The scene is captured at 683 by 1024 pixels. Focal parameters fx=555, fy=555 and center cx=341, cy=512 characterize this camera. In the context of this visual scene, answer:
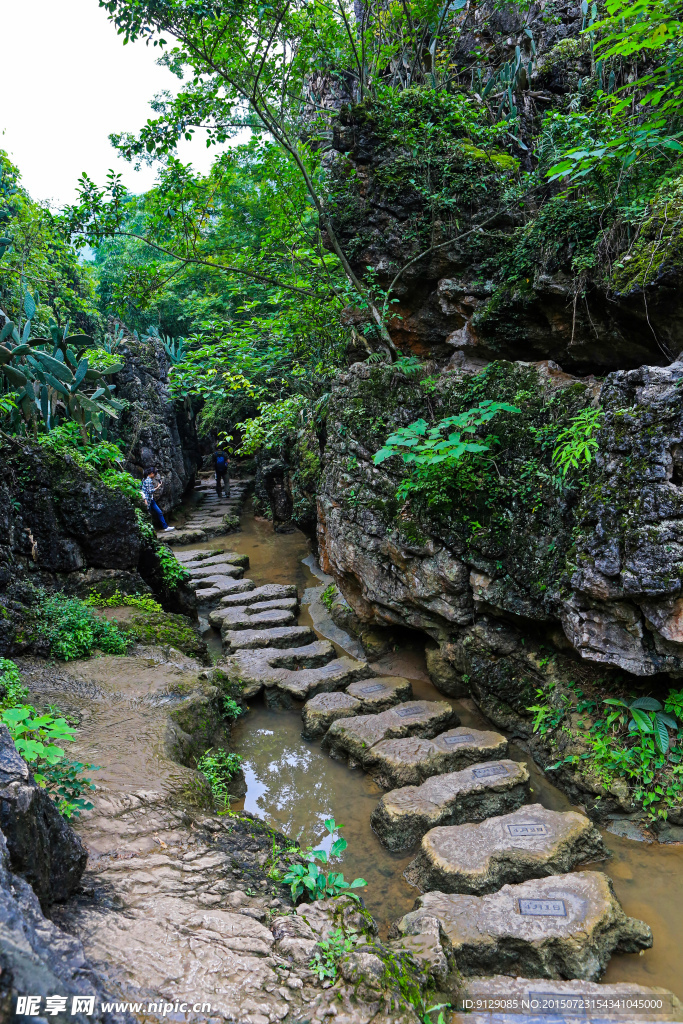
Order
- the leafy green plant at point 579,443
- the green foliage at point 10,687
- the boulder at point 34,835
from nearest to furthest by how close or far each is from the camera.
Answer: the boulder at point 34,835 < the green foliage at point 10,687 < the leafy green plant at point 579,443

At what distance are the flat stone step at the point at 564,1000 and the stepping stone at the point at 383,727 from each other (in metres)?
2.29

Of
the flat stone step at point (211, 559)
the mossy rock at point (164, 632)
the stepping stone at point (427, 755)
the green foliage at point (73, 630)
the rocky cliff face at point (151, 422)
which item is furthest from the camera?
the rocky cliff face at point (151, 422)

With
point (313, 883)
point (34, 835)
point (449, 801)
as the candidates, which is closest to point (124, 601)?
point (449, 801)

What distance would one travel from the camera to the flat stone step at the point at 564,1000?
2.99 m

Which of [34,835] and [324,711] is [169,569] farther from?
[34,835]

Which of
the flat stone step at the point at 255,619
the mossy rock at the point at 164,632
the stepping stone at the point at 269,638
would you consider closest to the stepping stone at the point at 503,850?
→ the mossy rock at the point at 164,632

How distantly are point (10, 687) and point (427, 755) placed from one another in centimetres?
360

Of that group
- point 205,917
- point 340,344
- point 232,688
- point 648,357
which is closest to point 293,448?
point 340,344

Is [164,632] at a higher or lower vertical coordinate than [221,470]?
lower

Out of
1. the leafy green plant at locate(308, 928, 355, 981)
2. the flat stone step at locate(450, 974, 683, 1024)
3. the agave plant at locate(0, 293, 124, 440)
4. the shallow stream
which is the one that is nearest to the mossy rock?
the shallow stream

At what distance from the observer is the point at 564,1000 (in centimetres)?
310

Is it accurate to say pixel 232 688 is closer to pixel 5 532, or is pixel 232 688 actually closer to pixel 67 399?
pixel 5 532

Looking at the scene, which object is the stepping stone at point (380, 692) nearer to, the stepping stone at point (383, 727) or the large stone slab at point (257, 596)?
the stepping stone at point (383, 727)

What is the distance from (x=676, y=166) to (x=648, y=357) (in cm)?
170
